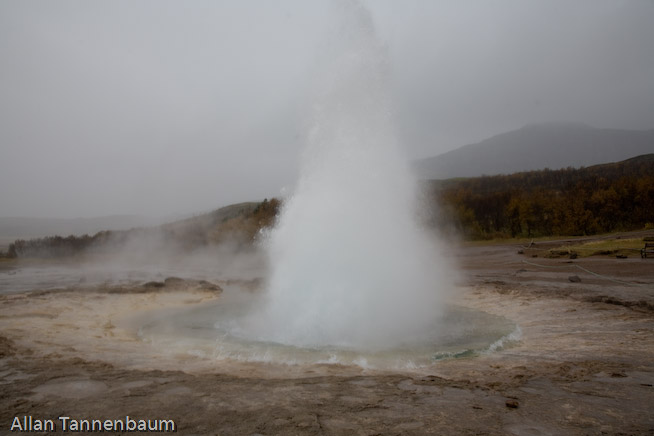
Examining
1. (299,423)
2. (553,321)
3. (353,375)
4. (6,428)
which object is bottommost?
(553,321)

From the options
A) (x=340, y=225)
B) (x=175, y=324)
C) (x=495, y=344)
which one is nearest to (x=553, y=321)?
(x=495, y=344)

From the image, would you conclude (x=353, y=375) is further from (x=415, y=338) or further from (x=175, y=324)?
(x=175, y=324)

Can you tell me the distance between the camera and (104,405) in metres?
3.80

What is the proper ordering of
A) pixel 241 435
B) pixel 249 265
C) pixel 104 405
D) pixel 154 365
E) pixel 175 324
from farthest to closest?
1. pixel 249 265
2. pixel 175 324
3. pixel 154 365
4. pixel 104 405
5. pixel 241 435

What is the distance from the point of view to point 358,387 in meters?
4.41

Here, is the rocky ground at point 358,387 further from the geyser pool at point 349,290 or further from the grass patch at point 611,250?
the grass patch at point 611,250

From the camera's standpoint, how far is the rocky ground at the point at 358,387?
3.30 m

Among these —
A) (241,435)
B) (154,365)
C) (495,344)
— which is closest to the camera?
(241,435)

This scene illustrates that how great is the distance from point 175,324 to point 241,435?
7.68 m

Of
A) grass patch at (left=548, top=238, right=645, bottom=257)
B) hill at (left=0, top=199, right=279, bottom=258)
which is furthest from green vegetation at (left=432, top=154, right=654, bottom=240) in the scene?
hill at (left=0, top=199, right=279, bottom=258)

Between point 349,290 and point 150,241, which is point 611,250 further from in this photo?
point 150,241

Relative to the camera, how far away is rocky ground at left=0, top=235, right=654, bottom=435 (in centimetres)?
330

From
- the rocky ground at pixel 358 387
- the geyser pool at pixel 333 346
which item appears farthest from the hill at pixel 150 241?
the rocky ground at pixel 358 387

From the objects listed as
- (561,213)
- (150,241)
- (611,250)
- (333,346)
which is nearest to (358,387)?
(333,346)
